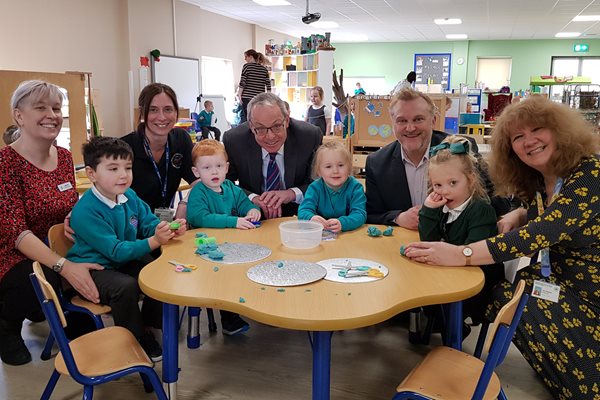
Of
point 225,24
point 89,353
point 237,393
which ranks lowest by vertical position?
point 237,393

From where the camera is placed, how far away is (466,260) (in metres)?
1.73

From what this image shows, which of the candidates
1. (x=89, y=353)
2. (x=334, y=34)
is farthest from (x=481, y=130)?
(x=334, y=34)

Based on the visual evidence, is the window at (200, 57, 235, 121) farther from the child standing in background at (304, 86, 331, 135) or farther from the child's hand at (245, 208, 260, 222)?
the child's hand at (245, 208, 260, 222)

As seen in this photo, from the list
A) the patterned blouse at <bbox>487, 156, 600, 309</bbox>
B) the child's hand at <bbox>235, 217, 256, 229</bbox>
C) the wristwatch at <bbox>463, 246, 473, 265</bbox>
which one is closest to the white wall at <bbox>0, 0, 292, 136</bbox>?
→ the child's hand at <bbox>235, 217, 256, 229</bbox>

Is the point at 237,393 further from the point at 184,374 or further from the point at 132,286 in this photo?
the point at 132,286

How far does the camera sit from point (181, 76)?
358 inches

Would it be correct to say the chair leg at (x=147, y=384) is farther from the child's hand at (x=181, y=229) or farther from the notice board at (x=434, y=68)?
the notice board at (x=434, y=68)

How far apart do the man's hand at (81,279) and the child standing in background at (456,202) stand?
133 cm

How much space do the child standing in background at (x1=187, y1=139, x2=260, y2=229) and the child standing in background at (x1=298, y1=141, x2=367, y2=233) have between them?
0.89 ft

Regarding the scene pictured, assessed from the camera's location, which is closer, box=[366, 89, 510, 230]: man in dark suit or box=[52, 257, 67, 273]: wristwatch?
box=[52, 257, 67, 273]: wristwatch

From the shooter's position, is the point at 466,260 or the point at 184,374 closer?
the point at 466,260

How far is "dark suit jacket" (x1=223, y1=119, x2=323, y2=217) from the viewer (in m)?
2.74

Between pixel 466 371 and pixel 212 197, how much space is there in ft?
4.34

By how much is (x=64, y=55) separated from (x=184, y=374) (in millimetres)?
5953
